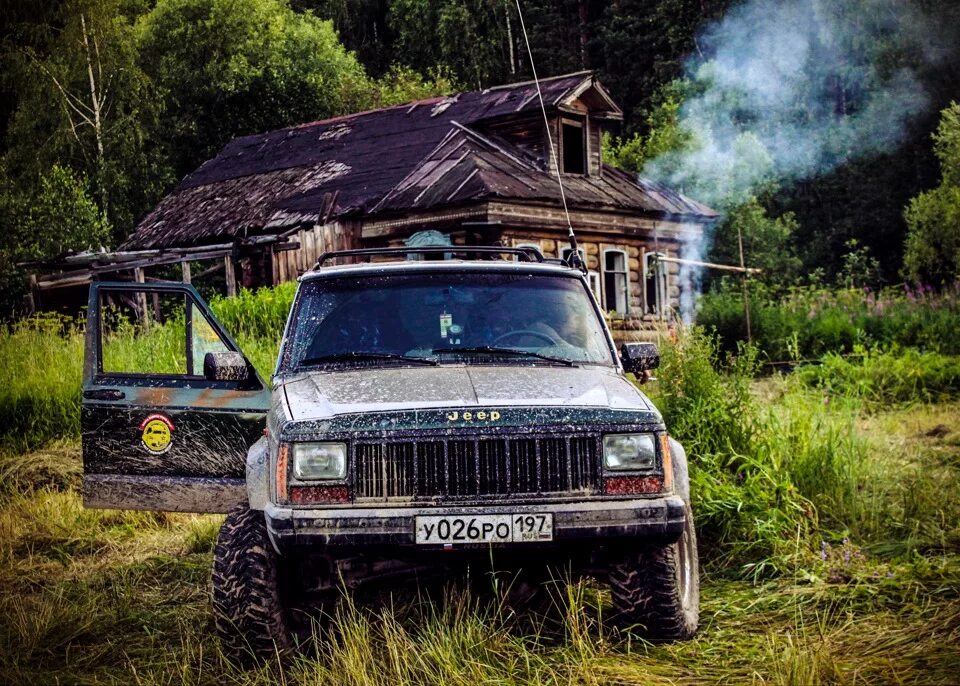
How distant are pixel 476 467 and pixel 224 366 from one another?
188cm

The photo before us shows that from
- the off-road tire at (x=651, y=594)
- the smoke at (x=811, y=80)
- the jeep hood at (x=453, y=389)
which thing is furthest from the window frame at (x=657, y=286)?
the off-road tire at (x=651, y=594)

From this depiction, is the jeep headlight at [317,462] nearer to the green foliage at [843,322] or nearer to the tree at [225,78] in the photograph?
the green foliage at [843,322]

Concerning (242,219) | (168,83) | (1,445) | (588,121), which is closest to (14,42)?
(168,83)

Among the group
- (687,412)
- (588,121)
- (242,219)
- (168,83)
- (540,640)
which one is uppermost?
(168,83)

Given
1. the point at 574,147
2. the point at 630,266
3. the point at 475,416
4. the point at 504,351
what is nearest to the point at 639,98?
the point at 574,147

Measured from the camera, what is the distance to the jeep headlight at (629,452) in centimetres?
482

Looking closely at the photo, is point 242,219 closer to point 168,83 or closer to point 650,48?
point 168,83

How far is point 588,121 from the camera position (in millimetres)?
27078

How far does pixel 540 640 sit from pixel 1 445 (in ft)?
23.2

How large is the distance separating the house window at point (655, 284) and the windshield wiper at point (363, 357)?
70.3ft

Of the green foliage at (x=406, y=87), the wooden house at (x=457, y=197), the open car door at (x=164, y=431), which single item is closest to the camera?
the open car door at (x=164, y=431)

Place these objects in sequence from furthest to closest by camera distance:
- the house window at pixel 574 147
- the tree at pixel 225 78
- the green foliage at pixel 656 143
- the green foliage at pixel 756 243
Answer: the tree at pixel 225 78, the green foliage at pixel 756 243, the green foliage at pixel 656 143, the house window at pixel 574 147

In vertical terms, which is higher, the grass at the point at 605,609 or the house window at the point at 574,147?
the house window at the point at 574,147

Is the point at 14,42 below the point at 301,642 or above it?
above
